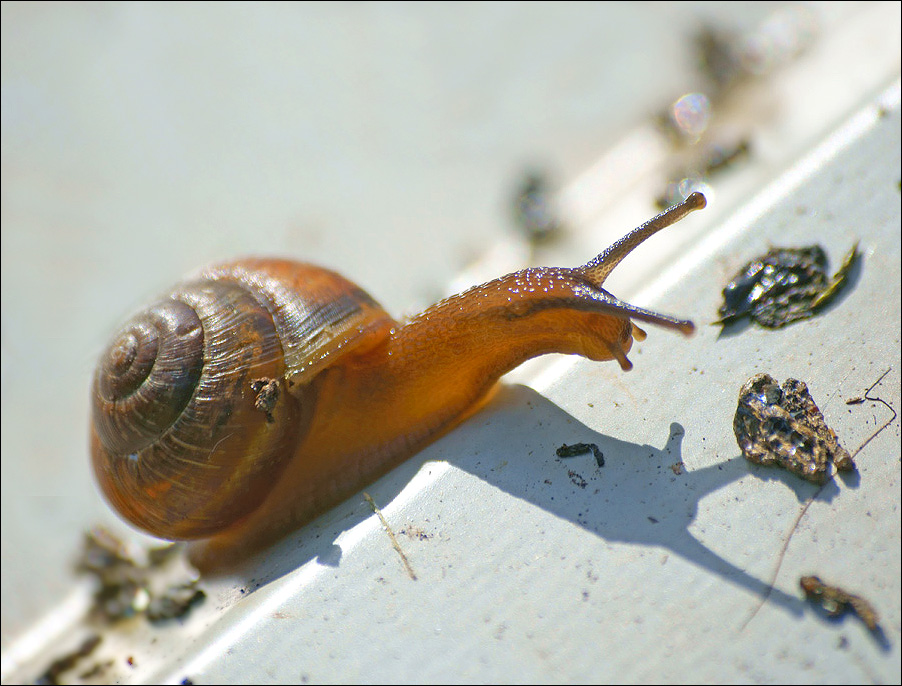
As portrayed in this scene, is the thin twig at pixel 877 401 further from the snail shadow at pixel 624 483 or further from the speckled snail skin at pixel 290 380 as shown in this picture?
the speckled snail skin at pixel 290 380

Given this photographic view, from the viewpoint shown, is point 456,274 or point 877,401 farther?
point 456,274

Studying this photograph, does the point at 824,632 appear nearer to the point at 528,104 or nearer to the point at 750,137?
the point at 750,137

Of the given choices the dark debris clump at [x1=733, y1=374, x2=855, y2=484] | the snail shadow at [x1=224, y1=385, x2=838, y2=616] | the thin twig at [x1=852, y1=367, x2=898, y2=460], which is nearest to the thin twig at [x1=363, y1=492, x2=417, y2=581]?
the snail shadow at [x1=224, y1=385, x2=838, y2=616]

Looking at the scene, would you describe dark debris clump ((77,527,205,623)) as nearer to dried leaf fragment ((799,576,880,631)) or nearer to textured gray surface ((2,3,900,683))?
textured gray surface ((2,3,900,683))

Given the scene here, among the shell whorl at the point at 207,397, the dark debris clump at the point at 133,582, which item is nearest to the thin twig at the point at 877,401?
the shell whorl at the point at 207,397

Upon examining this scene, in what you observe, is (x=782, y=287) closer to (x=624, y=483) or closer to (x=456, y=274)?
(x=624, y=483)

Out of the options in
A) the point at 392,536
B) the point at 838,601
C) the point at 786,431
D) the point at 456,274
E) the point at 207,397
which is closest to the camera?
the point at 838,601

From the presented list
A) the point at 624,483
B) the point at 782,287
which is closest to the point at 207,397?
the point at 624,483
